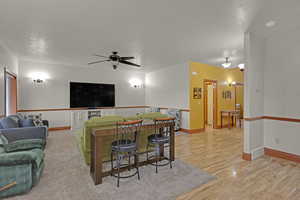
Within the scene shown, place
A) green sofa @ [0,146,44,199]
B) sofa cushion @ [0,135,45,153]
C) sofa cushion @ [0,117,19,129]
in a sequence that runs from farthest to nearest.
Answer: sofa cushion @ [0,117,19,129], sofa cushion @ [0,135,45,153], green sofa @ [0,146,44,199]

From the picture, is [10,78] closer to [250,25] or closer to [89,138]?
[89,138]

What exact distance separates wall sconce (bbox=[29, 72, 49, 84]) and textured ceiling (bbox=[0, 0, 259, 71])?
1.21 m

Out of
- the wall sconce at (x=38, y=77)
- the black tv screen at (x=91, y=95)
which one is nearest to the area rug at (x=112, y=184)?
the black tv screen at (x=91, y=95)

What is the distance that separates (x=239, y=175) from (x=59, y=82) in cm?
682

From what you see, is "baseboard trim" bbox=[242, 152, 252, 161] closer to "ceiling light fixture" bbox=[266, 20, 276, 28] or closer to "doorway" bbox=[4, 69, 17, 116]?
"ceiling light fixture" bbox=[266, 20, 276, 28]

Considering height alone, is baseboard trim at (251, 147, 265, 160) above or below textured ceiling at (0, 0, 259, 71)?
below

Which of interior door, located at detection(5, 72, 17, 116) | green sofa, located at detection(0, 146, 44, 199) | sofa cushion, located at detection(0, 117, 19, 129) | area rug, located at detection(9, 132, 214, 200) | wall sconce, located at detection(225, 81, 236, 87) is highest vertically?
wall sconce, located at detection(225, 81, 236, 87)

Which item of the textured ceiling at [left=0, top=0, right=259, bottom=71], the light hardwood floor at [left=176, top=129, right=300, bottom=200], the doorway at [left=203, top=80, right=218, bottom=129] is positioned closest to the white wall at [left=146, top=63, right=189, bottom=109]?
the doorway at [left=203, top=80, right=218, bottom=129]

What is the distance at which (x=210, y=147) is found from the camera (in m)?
4.04

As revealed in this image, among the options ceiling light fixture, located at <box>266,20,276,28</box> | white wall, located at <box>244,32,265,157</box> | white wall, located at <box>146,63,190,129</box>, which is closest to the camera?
ceiling light fixture, located at <box>266,20,276,28</box>

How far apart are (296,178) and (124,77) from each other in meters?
6.89

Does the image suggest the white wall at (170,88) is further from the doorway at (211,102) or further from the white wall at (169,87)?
the doorway at (211,102)

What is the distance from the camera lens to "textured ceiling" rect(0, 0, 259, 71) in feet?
7.56

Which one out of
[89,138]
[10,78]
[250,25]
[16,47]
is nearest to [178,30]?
[250,25]
